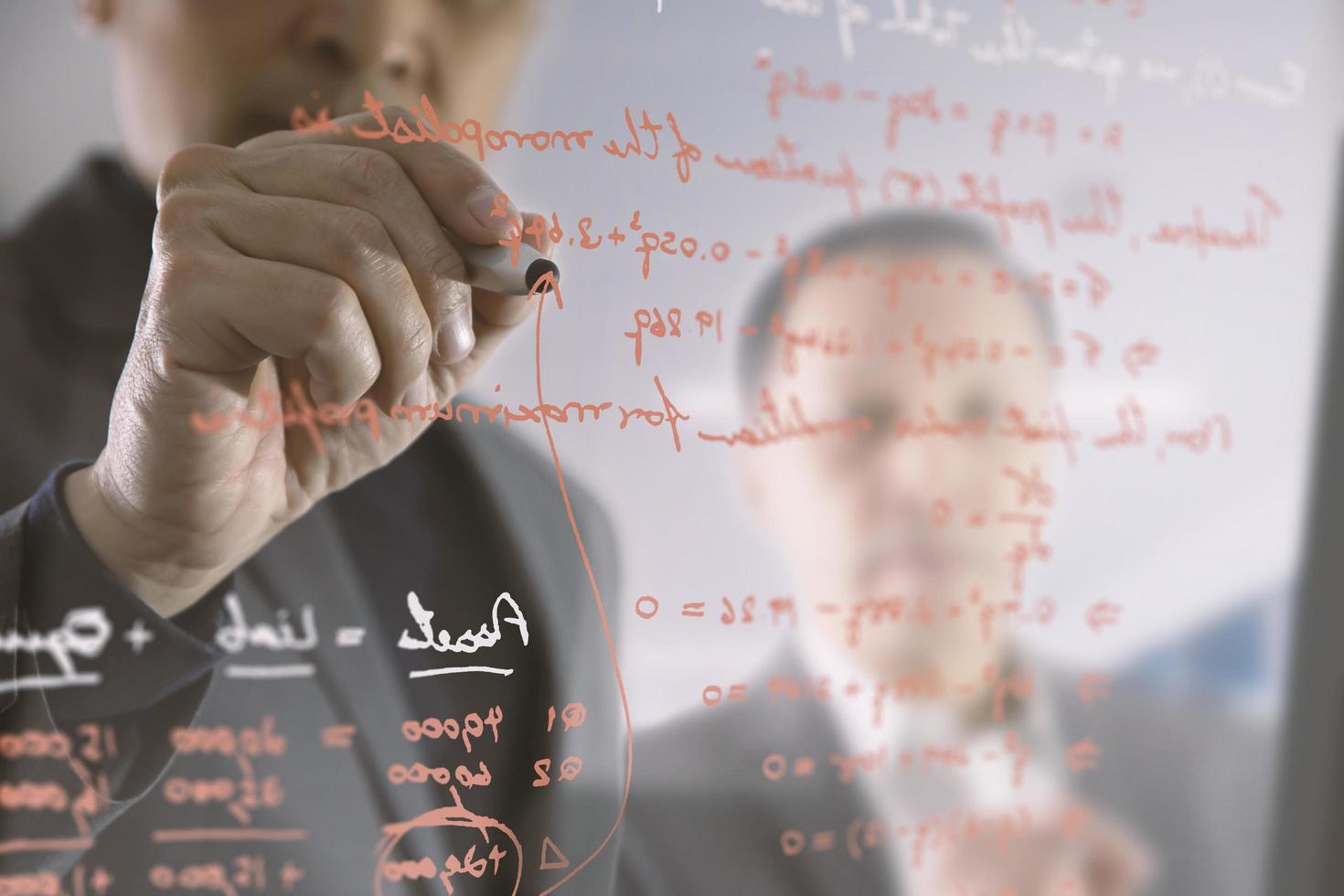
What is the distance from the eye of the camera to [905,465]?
2.29ft

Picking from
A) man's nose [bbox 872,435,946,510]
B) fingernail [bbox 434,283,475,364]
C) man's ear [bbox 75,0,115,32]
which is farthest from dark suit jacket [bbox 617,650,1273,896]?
man's ear [bbox 75,0,115,32]

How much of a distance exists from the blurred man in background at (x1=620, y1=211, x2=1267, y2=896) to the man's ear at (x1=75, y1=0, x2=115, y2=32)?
417 mm

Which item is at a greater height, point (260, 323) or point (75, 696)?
point (260, 323)

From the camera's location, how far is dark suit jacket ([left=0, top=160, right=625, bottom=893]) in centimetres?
54

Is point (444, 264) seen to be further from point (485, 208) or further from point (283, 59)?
point (283, 59)

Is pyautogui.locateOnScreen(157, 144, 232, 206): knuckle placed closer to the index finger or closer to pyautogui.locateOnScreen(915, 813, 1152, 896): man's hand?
the index finger

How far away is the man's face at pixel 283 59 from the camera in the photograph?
1.77ft

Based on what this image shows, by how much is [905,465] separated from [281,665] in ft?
1.43

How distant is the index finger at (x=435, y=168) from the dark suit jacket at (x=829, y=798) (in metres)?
0.35

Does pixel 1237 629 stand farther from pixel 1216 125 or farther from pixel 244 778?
pixel 244 778

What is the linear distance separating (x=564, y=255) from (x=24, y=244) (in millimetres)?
300

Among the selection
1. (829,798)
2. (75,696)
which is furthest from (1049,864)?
(75,696)

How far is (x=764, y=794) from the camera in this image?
2.25ft

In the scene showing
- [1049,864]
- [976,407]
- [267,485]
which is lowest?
[1049,864]
